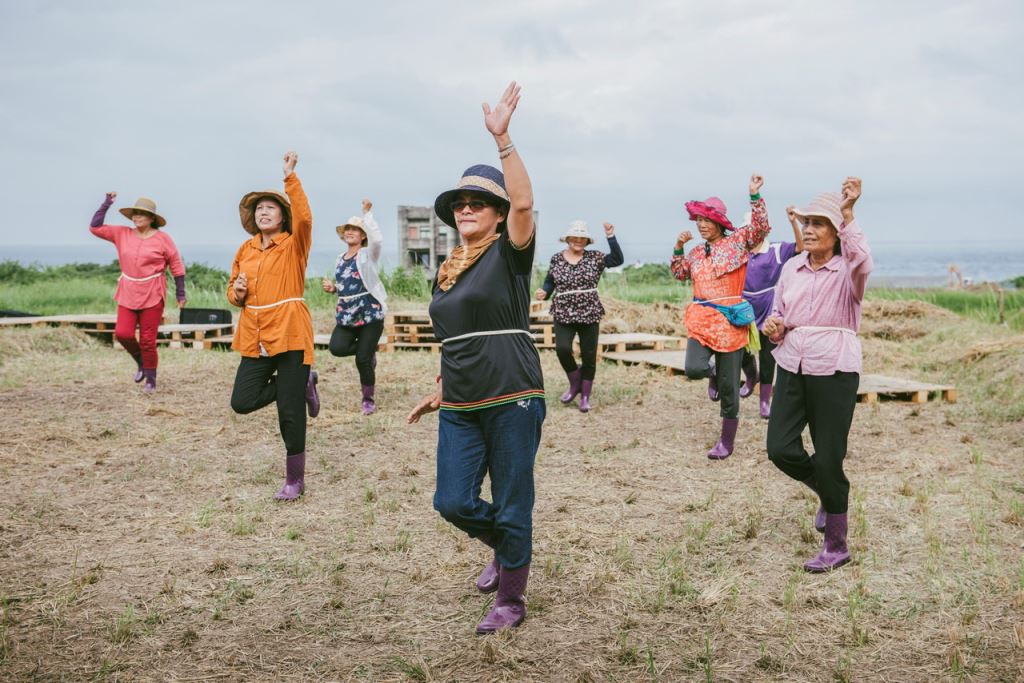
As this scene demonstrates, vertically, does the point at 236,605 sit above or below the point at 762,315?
below

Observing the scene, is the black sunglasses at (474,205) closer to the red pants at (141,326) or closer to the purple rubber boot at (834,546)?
the purple rubber boot at (834,546)

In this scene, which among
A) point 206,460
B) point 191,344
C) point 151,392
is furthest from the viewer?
point 191,344

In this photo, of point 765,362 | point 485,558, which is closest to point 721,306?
point 765,362

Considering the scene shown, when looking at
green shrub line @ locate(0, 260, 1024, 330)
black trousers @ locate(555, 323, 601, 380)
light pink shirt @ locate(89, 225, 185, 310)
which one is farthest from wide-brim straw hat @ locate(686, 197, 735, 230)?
green shrub line @ locate(0, 260, 1024, 330)

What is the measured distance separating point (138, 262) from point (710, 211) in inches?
246

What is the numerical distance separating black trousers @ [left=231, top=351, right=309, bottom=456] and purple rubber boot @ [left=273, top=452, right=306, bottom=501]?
0.27 metres

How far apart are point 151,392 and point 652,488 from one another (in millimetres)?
6463

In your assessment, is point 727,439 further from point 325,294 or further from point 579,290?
point 325,294

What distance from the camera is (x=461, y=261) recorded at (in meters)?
3.62

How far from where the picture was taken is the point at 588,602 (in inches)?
161

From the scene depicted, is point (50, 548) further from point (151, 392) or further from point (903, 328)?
point (903, 328)

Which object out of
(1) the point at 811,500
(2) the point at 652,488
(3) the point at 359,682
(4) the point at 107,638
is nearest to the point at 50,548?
(4) the point at 107,638

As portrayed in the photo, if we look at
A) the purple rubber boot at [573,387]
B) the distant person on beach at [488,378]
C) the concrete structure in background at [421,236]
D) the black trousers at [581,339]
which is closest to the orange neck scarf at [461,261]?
the distant person on beach at [488,378]

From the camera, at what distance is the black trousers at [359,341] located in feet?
28.1
